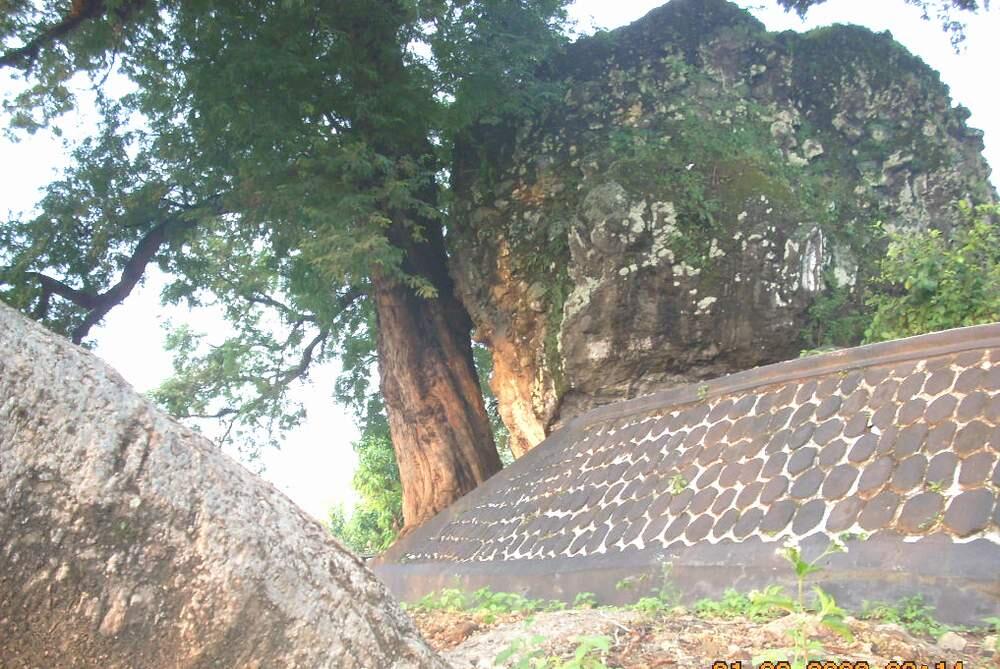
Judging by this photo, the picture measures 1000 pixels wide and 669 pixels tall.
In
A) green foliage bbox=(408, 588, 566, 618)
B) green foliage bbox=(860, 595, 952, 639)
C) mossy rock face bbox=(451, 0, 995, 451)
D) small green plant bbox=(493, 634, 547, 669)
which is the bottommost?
green foliage bbox=(860, 595, 952, 639)

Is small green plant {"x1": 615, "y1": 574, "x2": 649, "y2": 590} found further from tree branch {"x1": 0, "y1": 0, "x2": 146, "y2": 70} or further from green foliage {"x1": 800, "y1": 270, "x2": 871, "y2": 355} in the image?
tree branch {"x1": 0, "y1": 0, "x2": 146, "y2": 70}

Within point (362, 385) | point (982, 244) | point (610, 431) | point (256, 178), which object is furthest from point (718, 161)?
point (362, 385)

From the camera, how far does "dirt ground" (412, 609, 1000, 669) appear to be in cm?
292

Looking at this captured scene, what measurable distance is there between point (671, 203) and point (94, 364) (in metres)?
9.01

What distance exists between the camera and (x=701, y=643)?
3.15m

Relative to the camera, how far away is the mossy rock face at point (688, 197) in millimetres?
9992

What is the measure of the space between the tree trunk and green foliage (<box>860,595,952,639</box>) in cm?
728

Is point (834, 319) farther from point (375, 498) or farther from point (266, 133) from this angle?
point (375, 498)

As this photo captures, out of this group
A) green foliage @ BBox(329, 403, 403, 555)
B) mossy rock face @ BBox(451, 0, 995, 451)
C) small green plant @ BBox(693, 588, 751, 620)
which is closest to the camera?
small green plant @ BBox(693, 588, 751, 620)

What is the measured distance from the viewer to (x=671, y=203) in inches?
404

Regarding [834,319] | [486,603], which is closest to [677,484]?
[486,603]

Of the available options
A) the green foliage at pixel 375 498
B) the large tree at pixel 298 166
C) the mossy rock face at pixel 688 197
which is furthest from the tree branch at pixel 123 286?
the green foliage at pixel 375 498
